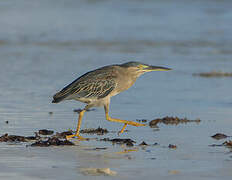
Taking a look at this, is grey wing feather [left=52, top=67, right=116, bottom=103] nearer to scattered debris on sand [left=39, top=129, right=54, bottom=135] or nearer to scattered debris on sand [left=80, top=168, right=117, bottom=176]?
scattered debris on sand [left=39, top=129, right=54, bottom=135]

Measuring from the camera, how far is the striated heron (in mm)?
9633

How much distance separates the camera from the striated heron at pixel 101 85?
9.63 m

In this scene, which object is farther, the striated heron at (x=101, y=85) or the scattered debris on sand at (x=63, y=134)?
the striated heron at (x=101, y=85)

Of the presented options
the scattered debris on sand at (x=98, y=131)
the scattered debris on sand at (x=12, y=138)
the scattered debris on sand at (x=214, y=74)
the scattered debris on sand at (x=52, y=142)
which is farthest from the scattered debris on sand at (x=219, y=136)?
the scattered debris on sand at (x=214, y=74)

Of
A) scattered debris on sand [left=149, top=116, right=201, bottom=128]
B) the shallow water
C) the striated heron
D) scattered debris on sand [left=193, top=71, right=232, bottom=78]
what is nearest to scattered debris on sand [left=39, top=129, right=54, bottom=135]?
the shallow water

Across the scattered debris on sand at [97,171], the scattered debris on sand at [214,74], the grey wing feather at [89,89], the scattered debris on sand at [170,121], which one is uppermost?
the scattered debris on sand at [214,74]

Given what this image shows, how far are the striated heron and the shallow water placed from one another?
0.51 metres

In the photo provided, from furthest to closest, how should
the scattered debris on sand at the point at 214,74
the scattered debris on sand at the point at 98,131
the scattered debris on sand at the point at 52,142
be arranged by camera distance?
the scattered debris on sand at the point at 214,74 < the scattered debris on sand at the point at 98,131 < the scattered debris on sand at the point at 52,142

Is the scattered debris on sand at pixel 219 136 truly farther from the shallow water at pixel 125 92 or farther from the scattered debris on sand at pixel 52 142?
the scattered debris on sand at pixel 52 142

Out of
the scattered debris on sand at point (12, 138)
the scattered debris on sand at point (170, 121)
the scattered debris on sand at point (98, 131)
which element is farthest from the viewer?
the scattered debris on sand at point (170, 121)

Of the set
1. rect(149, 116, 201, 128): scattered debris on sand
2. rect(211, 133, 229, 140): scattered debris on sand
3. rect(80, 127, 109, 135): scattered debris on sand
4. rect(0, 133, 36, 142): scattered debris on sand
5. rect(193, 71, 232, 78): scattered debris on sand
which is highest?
rect(193, 71, 232, 78): scattered debris on sand

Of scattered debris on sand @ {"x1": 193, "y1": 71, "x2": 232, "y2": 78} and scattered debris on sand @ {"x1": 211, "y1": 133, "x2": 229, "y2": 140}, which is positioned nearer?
scattered debris on sand @ {"x1": 211, "y1": 133, "x2": 229, "y2": 140}

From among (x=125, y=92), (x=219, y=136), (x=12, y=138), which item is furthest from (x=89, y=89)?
(x=125, y=92)

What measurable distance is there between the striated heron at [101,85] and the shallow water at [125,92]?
51cm
